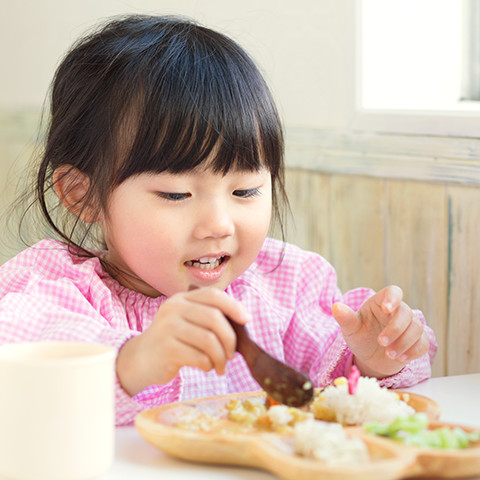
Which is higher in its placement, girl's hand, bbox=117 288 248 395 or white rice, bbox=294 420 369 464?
girl's hand, bbox=117 288 248 395

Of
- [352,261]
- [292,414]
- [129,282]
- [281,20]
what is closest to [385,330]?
[292,414]

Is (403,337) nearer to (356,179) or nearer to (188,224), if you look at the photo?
(188,224)

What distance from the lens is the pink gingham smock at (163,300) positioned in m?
0.98

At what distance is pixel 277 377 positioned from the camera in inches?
32.2

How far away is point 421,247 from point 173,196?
509 millimetres

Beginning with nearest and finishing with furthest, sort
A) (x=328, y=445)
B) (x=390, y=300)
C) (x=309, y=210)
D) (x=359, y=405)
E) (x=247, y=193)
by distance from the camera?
(x=328, y=445) → (x=359, y=405) → (x=390, y=300) → (x=247, y=193) → (x=309, y=210)

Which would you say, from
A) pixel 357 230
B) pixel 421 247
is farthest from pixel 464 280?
pixel 357 230

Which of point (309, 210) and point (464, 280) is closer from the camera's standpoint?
point (464, 280)

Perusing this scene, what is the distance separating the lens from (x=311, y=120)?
1635mm

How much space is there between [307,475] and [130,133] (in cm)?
58

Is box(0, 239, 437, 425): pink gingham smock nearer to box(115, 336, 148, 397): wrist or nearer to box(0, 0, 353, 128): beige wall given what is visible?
box(115, 336, 148, 397): wrist

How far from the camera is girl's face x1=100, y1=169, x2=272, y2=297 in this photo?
1.07 meters

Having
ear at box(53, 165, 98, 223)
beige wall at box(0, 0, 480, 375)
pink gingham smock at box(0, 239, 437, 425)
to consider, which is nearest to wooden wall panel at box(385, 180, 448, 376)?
beige wall at box(0, 0, 480, 375)

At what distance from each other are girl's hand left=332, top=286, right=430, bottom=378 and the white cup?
43 centimetres
